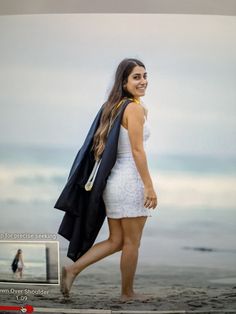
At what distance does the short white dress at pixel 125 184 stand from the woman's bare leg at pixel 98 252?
101mm

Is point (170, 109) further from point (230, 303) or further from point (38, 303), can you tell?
point (38, 303)

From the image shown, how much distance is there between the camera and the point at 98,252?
242cm

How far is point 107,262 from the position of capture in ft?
7.96

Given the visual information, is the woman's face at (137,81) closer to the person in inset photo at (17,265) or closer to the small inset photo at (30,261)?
the small inset photo at (30,261)

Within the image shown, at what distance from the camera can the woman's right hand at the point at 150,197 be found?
2.37m

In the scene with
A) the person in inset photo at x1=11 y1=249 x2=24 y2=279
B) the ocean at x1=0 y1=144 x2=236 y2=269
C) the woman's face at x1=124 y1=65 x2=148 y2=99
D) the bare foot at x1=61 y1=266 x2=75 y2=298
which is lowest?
the bare foot at x1=61 y1=266 x2=75 y2=298

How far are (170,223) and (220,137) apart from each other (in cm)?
59

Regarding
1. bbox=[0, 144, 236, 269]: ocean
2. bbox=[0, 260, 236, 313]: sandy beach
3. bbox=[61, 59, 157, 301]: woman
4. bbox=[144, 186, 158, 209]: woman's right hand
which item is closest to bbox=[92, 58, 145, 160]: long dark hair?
bbox=[61, 59, 157, 301]: woman

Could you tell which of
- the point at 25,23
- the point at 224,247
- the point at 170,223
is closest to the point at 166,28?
the point at 25,23

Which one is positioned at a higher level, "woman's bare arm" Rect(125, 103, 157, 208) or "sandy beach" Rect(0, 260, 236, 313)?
"woman's bare arm" Rect(125, 103, 157, 208)

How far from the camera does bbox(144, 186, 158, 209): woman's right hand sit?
2371 millimetres

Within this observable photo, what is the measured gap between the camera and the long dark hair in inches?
93.9

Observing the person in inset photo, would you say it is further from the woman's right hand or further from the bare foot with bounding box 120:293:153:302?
the woman's right hand

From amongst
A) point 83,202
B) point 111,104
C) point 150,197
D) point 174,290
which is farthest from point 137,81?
point 174,290
